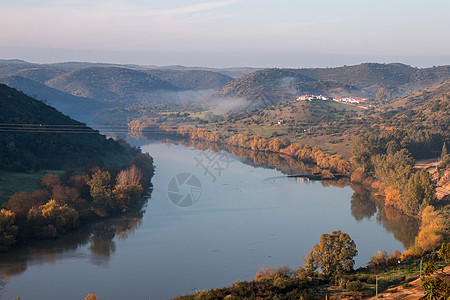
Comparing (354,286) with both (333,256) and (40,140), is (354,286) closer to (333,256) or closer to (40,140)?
(333,256)

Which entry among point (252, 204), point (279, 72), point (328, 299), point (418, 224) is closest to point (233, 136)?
point (252, 204)

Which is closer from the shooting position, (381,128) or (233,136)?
(381,128)

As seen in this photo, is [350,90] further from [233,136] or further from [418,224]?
[418,224]

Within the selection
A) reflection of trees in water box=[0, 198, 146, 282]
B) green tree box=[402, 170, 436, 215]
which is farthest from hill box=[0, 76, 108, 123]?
green tree box=[402, 170, 436, 215]

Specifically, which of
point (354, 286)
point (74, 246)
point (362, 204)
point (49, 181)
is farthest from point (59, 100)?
point (354, 286)

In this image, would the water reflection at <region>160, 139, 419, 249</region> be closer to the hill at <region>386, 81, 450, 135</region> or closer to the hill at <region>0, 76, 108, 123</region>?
the hill at <region>386, 81, 450, 135</region>
